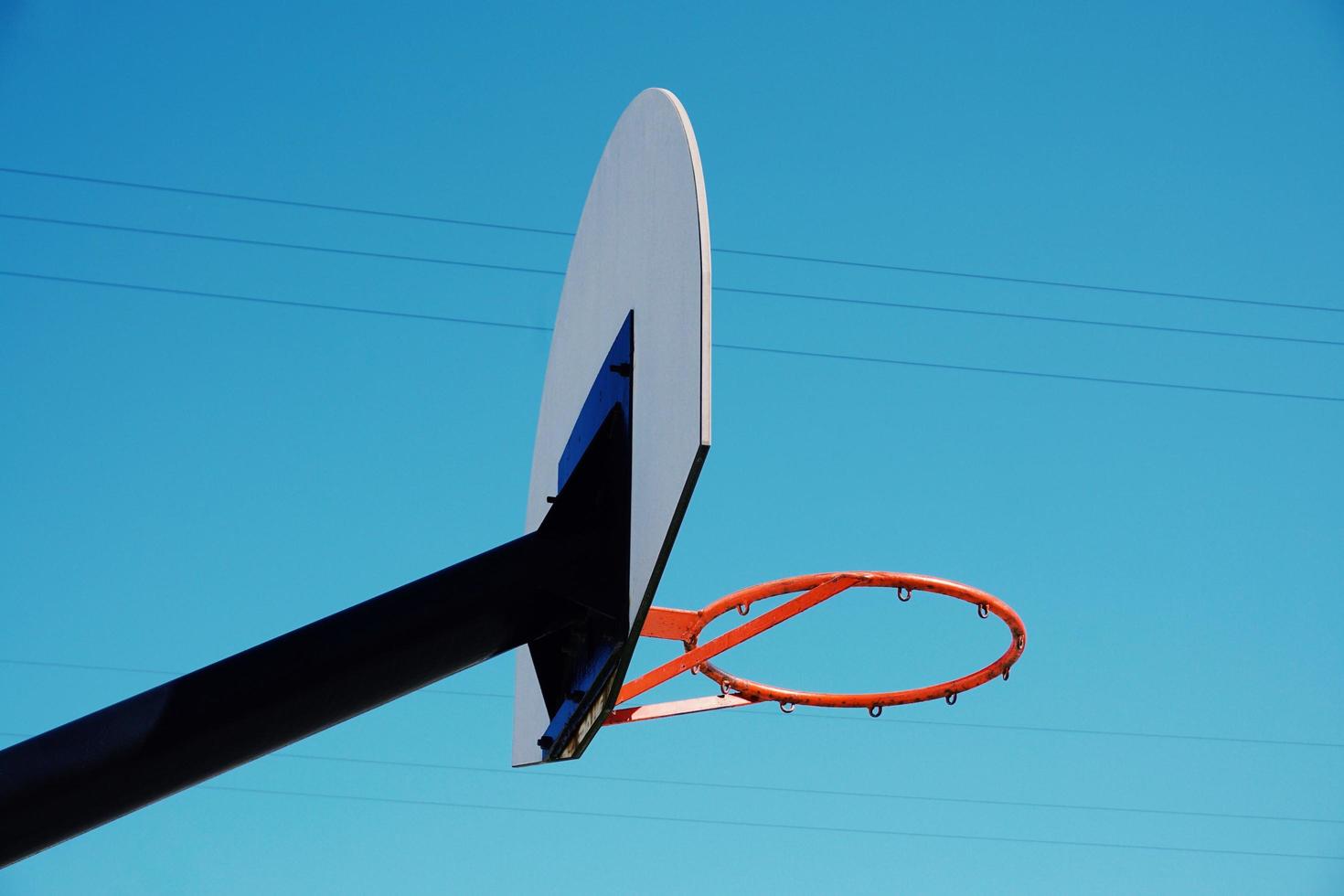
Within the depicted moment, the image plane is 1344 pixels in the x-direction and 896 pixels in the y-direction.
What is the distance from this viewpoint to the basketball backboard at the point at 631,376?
2.50 meters

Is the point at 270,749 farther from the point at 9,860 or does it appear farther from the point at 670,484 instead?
the point at 670,484

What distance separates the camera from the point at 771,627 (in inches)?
269

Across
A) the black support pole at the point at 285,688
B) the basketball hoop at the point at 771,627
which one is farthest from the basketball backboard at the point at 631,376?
the basketball hoop at the point at 771,627

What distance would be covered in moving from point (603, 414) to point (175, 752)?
121 centimetres

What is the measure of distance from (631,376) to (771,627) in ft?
13.2

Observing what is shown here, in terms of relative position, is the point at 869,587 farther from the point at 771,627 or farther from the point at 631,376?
the point at 631,376

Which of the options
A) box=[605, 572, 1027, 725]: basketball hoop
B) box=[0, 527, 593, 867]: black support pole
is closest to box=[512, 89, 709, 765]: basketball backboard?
box=[0, 527, 593, 867]: black support pole

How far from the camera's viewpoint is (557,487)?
3588mm

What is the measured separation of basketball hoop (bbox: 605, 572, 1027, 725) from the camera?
6637 mm

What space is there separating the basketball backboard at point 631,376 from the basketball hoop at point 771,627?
2.79 metres

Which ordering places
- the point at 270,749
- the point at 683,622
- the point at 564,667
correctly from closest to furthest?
the point at 270,749
the point at 564,667
the point at 683,622

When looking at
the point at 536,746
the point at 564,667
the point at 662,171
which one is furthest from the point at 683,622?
the point at 662,171

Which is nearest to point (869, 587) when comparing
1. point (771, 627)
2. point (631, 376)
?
point (771, 627)

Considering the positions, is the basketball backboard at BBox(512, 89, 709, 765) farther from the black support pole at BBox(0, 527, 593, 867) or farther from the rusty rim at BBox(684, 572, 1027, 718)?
the rusty rim at BBox(684, 572, 1027, 718)
